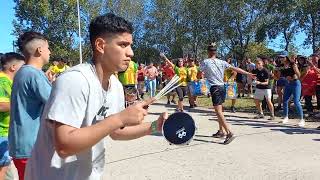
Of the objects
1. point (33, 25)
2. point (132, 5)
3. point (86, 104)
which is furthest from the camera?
point (132, 5)

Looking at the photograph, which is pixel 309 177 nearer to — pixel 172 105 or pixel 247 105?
pixel 247 105

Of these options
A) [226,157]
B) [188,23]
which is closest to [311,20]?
[188,23]

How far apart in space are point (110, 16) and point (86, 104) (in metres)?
0.48

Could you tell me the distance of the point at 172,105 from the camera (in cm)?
1648

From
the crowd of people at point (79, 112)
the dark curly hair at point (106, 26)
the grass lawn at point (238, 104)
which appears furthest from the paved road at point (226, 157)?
the grass lawn at point (238, 104)

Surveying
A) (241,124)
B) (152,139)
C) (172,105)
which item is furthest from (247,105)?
(152,139)

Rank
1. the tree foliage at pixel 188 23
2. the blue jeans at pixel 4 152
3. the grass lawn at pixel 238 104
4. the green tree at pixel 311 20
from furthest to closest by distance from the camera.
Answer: the tree foliage at pixel 188 23, the green tree at pixel 311 20, the grass lawn at pixel 238 104, the blue jeans at pixel 4 152

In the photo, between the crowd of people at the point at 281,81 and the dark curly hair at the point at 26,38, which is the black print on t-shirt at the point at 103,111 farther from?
the crowd of people at the point at 281,81

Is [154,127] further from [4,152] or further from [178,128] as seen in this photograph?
[4,152]

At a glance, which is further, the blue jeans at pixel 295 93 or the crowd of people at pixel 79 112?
the blue jeans at pixel 295 93

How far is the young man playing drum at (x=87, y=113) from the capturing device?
2018mm

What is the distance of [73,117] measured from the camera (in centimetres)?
204

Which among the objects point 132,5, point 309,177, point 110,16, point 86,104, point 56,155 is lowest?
point 309,177

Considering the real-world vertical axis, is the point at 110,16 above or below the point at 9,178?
above
